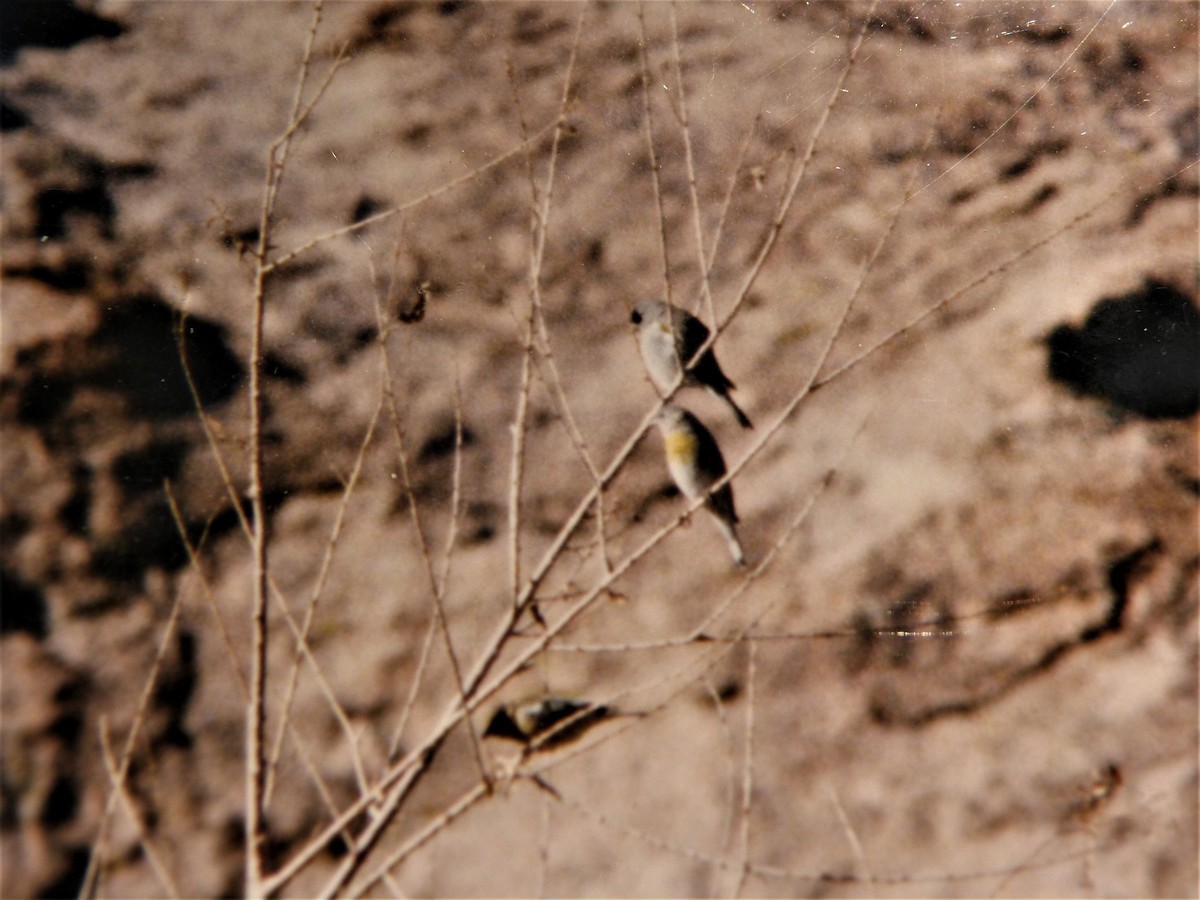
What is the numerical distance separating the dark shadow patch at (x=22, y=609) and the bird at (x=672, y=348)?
1290mm

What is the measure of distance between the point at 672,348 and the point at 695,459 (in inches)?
9.4

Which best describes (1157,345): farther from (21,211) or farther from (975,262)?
(21,211)

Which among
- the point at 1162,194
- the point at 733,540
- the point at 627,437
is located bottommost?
the point at 733,540

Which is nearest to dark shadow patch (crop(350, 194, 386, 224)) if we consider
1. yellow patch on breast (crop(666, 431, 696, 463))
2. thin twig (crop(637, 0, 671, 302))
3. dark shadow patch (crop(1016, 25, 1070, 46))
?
thin twig (crop(637, 0, 671, 302))

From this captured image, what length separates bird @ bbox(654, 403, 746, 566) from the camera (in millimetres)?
1907

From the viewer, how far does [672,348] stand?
6.19ft

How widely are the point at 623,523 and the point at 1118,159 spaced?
5.33 feet

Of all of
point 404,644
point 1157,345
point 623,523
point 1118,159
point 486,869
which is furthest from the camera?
point 1118,159

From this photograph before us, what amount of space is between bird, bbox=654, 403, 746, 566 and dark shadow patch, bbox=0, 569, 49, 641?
1.26m

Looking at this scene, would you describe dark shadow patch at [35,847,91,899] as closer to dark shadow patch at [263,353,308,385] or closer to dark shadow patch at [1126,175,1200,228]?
dark shadow patch at [263,353,308,385]

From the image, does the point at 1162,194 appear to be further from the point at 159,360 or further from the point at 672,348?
the point at 159,360

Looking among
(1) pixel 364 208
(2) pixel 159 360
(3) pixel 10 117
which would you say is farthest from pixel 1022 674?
A: (3) pixel 10 117

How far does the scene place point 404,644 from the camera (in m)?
1.91

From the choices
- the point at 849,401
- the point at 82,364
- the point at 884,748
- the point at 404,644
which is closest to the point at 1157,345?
the point at 849,401
